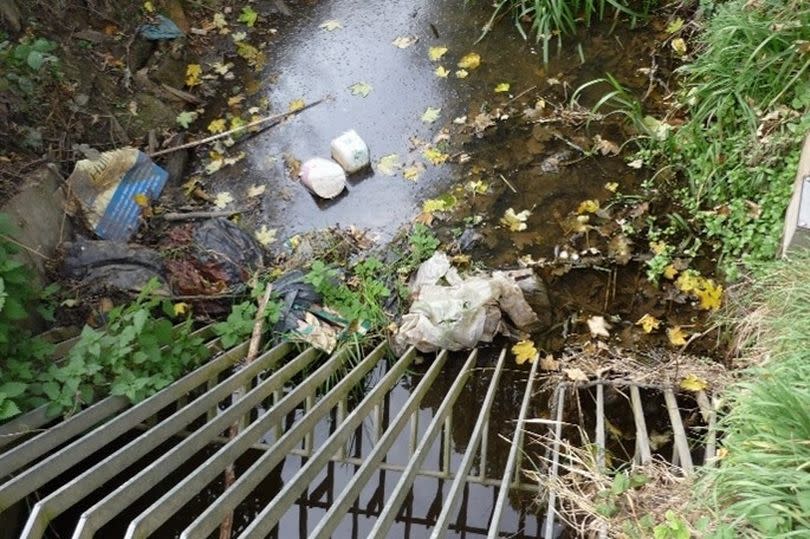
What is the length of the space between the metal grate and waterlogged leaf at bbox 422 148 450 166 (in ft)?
5.62

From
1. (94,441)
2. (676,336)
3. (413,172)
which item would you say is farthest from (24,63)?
(676,336)

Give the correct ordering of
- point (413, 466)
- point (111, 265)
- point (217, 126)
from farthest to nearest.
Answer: point (217, 126) < point (111, 265) < point (413, 466)

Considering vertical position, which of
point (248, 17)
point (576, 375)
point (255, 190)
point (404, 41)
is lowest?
point (576, 375)

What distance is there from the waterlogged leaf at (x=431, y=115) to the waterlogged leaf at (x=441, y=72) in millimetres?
361

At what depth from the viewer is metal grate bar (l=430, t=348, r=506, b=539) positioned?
2688 mm

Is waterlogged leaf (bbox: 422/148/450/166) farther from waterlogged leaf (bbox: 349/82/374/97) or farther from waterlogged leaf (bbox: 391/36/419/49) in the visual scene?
waterlogged leaf (bbox: 391/36/419/49)

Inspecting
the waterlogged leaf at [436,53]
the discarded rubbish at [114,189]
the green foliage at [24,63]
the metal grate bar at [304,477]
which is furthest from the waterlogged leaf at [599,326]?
the green foliage at [24,63]

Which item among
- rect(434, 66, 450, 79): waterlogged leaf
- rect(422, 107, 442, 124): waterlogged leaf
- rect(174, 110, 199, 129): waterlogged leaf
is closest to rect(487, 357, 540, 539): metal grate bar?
rect(422, 107, 442, 124): waterlogged leaf

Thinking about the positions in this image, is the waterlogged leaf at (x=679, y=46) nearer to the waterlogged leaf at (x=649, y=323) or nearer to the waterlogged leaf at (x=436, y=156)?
the waterlogged leaf at (x=436, y=156)

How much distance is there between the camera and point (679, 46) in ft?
18.8

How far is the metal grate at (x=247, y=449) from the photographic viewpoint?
2.69 meters

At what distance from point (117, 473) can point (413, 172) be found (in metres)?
3.16

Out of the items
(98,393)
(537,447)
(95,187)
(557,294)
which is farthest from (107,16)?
(537,447)

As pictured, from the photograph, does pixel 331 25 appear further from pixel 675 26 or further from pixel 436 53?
pixel 675 26
